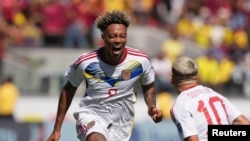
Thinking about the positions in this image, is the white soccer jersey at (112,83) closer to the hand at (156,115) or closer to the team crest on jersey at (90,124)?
the team crest on jersey at (90,124)

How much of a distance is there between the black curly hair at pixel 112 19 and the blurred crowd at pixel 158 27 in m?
10.2

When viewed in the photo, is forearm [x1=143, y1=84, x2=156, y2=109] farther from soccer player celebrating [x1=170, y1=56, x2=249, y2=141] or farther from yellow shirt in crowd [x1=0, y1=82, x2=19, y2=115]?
yellow shirt in crowd [x1=0, y1=82, x2=19, y2=115]

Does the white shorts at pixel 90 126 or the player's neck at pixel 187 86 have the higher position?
the player's neck at pixel 187 86

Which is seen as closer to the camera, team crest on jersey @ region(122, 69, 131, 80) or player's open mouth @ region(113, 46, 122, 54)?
player's open mouth @ region(113, 46, 122, 54)

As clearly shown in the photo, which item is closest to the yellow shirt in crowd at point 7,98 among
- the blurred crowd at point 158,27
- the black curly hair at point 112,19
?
the blurred crowd at point 158,27

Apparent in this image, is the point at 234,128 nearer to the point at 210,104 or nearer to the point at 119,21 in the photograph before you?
the point at 210,104

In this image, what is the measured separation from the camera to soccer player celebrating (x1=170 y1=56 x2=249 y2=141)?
6848mm

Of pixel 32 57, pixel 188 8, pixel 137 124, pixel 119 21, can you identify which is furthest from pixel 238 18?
pixel 119 21

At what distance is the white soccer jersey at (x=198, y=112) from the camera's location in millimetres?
6840

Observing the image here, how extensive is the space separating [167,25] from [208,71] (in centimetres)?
283

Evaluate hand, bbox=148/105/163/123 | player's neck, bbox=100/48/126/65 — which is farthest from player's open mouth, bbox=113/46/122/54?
hand, bbox=148/105/163/123

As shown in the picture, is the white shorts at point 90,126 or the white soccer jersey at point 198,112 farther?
the white shorts at point 90,126

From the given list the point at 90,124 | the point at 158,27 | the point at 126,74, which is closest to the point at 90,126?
the point at 90,124

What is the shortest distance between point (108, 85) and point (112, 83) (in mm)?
45
